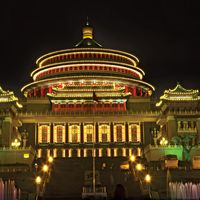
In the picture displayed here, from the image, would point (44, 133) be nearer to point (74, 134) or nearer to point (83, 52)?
point (74, 134)

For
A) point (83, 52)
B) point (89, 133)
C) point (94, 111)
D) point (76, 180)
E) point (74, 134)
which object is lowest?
point (76, 180)

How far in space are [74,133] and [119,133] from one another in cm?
720

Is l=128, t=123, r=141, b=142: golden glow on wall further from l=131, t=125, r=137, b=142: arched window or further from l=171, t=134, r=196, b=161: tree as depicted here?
l=171, t=134, r=196, b=161: tree

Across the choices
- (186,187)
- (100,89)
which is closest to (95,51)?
(100,89)

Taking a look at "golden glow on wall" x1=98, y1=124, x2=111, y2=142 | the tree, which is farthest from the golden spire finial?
the tree

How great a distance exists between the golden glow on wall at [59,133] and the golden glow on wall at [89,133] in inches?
137

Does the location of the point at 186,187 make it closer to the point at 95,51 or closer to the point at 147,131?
the point at 147,131

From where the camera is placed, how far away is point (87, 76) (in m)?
82.9

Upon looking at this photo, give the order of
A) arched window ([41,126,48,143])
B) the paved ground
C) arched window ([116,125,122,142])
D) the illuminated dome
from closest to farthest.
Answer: the paved ground, arched window ([41,126,48,143]), arched window ([116,125,122,142]), the illuminated dome

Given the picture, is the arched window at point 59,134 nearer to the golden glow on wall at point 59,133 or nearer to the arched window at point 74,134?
the golden glow on wall at point 59,133

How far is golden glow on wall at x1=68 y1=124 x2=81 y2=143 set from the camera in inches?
3013

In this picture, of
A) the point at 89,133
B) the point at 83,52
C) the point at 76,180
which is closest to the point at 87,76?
the point at 83,52

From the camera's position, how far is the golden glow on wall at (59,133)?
76.6m

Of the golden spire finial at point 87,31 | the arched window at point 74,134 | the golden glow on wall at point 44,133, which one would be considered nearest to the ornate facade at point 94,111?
the golden glow on wall at point 44,133
